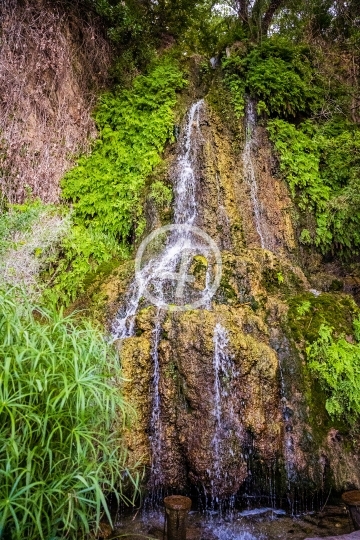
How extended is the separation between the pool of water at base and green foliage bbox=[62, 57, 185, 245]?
430cm

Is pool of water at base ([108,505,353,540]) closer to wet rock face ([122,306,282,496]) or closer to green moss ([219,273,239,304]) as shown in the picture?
wet rock face ([122,306,282,496])

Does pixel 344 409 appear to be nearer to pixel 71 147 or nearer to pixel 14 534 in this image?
pixel 14 534

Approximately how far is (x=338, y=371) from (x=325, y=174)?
4348 mm

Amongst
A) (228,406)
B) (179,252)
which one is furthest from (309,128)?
(228,406)

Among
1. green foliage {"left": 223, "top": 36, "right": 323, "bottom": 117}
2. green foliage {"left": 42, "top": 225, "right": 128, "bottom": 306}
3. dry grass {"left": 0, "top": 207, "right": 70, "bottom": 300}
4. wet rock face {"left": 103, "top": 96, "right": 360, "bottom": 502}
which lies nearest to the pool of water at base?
wet rock face {"left": 103, "top": 96, "right": 360, "bottom": 502}

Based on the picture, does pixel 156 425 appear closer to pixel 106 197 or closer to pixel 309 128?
pixel 106 197

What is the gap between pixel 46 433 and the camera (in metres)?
2.05

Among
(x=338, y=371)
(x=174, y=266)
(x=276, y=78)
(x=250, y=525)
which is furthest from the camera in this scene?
(x=276, y=78)

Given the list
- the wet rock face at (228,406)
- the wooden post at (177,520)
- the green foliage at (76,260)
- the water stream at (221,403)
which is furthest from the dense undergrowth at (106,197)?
the wooden post at (177,520)

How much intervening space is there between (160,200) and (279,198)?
7.11 feet

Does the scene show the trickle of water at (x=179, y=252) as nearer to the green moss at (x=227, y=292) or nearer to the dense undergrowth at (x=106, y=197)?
the green moss at (x=227, y=292)

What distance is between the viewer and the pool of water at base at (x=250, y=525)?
3.18 m

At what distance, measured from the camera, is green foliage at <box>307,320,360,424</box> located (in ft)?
12.8

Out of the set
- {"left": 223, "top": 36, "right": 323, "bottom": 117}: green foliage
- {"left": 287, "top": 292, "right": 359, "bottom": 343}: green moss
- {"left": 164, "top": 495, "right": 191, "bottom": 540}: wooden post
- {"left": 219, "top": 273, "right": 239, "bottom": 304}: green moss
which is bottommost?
{"left": 164, "top": 495, "right": 191, "bottom": 540}: wooden post
